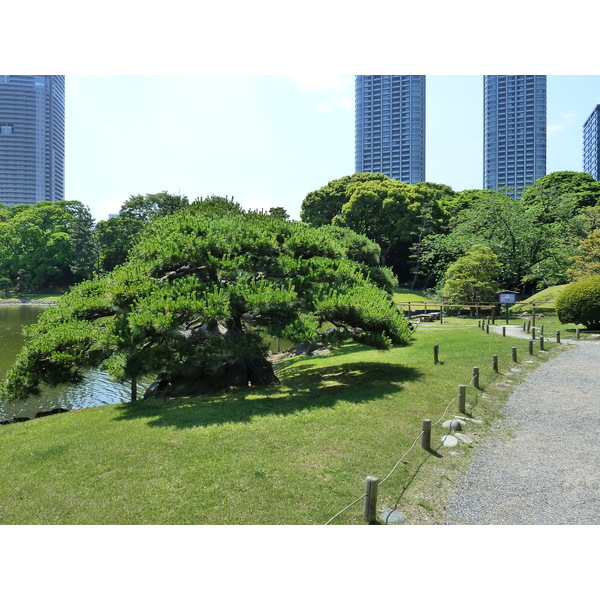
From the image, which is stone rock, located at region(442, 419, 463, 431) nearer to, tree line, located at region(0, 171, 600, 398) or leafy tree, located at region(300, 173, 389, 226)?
tree line, located at region(0, 171, 600, 398)

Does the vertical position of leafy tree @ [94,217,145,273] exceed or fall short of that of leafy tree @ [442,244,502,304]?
it exceeds it

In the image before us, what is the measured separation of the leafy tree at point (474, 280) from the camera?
1018 inches

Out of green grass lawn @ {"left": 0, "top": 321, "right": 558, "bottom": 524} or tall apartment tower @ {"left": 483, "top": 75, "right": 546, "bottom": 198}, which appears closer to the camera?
green grass lawn @ {"left": 0, "top": 321, "right": 558, "bottom": 524}

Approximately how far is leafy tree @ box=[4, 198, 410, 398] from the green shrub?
12.1 meters

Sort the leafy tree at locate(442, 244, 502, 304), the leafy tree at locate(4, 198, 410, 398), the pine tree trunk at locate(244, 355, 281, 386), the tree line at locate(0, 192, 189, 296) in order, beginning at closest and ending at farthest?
the leafy tree at locate(4, 198, 410, 398)
the pine tree trunk at locate(244, 355, 281, 386)
the leafy tree at locate(442, 244, 502, 304)
the tree line at locate(0, 192, 189, 296)

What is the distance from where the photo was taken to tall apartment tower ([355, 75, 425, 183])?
68062mm

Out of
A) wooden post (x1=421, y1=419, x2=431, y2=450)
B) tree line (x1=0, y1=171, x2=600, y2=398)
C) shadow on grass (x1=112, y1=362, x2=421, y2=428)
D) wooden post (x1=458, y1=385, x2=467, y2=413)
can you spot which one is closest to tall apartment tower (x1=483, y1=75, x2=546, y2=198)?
shadow on grass (x1=112, y1=362, x2=421, y2=428)

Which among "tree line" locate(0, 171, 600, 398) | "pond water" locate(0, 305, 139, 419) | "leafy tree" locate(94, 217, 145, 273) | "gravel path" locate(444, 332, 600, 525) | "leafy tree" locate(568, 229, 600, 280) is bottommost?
"pond water" locate(0, 305, 139, 419)

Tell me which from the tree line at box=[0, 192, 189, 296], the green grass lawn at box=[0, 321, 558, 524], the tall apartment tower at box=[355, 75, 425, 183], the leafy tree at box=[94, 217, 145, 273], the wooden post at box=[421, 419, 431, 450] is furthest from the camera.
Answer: the tall apartment tower at box=[355, 75, 425, 183]

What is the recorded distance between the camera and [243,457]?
6.04 m

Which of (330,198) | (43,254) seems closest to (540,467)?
(330,198)

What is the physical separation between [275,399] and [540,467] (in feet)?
15.3

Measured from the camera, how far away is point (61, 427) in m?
8.18

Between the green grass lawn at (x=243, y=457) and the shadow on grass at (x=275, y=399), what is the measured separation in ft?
0.09
